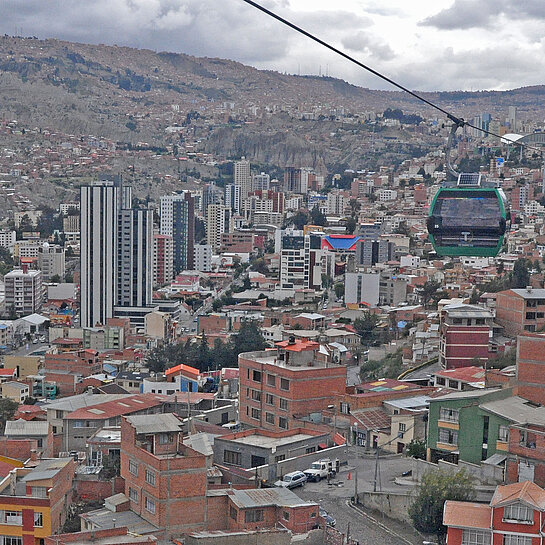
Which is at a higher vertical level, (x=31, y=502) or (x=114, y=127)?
(x=114, y=127)

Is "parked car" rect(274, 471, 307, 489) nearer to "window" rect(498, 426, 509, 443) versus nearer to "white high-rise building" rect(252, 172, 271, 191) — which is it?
"window" rect(498, 426, 509, 443)

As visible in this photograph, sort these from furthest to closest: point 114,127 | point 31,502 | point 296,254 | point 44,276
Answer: point 114,127
point 44,276
point 296,254
point 31,502

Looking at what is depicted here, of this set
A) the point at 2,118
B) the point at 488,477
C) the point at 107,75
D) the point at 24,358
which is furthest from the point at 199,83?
the point at 488,477

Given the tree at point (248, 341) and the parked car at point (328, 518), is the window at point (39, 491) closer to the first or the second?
the parked car at point (328, 518)

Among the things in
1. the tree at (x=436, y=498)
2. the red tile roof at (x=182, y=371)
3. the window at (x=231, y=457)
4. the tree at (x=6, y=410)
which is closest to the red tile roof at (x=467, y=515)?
the tree at (x=436, y=498)

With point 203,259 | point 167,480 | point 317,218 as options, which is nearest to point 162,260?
point 203,259

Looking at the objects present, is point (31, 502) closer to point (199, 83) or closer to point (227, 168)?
point (227, 168)
